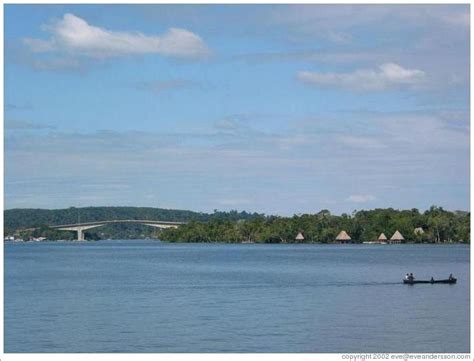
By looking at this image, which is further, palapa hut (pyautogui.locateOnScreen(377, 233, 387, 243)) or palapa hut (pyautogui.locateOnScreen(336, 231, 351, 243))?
palapa hut (pyautogui.locateOnScreen(336, 231, 351, 243))

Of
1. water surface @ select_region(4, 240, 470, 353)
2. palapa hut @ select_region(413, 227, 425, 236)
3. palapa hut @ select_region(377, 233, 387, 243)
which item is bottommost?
water surface @ select_region(4, 240, 470, 353)

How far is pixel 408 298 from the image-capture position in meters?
42.9

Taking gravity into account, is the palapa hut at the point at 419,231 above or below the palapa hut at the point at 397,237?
above

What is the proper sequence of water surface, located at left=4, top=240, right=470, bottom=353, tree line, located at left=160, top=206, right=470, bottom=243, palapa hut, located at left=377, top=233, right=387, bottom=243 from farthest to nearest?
palapa hut, located at left=377, top=233, right=387, bottom=243 → tree line, located at left=160, top=206, right=470, bottom=243 → water surface, located at left=4, top=240, right=470, bottom=353

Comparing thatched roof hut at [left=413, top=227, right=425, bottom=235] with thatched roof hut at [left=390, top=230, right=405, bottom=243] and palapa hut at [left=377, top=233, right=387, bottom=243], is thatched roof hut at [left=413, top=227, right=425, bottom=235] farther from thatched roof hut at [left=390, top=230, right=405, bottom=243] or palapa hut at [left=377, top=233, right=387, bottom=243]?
palapa hut at [left=377, top=233, right=387, bottom=243]

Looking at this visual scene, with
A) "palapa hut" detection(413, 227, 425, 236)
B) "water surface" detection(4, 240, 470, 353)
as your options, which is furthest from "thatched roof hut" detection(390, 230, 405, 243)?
"water surface" detection(4, 240, 470, 353)

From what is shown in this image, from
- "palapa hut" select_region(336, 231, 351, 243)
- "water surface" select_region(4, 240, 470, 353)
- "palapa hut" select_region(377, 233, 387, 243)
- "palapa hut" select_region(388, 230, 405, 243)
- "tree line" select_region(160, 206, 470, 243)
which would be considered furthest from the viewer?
"palapa hut" select_region(336, 231, 351, 243)

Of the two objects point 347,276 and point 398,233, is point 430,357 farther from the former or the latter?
point 398,233

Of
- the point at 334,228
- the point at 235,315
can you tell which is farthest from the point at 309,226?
the point at 235,315

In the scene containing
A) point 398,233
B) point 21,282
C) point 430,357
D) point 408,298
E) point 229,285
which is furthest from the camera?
point 398,233

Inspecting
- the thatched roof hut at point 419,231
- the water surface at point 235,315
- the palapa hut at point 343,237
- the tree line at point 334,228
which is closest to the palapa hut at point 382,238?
the tree line at point 334,228

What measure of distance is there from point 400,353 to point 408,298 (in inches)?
630

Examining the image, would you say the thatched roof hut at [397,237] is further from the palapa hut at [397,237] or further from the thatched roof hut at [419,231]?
the thatched roof hut at [419,231]

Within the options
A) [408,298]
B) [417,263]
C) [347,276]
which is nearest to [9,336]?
[408,298]
